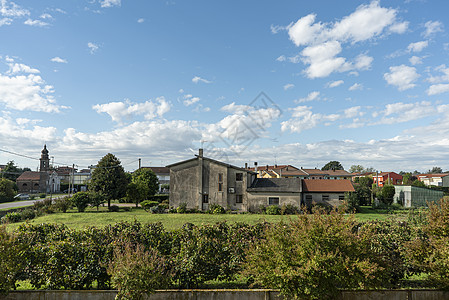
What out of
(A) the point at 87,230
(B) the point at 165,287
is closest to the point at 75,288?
(A) the point at 87,230

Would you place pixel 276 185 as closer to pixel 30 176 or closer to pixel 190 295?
pixel 190 295

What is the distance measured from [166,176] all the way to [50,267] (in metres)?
81.0

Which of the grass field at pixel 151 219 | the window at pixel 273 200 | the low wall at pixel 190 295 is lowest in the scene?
the grass field at pixel 151 219

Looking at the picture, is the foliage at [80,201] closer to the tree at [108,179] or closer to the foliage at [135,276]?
the tree at [108,179]

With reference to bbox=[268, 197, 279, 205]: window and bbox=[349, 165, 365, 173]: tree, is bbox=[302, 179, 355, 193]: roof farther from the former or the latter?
bbox=[349, 165, 365, 173]: tree

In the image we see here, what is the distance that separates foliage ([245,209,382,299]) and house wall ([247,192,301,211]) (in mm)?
25334

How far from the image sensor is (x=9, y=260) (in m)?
7.15

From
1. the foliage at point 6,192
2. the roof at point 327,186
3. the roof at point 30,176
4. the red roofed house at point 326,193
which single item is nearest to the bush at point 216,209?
the red roofed house at point 326,193

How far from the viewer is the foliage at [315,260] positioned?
6449mm

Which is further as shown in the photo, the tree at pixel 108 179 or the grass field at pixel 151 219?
the tree at pixel 108 179

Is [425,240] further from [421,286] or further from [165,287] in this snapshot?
[165,287]

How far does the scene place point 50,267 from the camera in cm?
782

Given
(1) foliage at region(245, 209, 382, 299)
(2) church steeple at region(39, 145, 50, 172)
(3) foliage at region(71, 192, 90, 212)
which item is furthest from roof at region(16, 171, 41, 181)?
(1) foliage at region(245, 209, 382, 299)

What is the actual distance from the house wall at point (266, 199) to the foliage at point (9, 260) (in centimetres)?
2691
